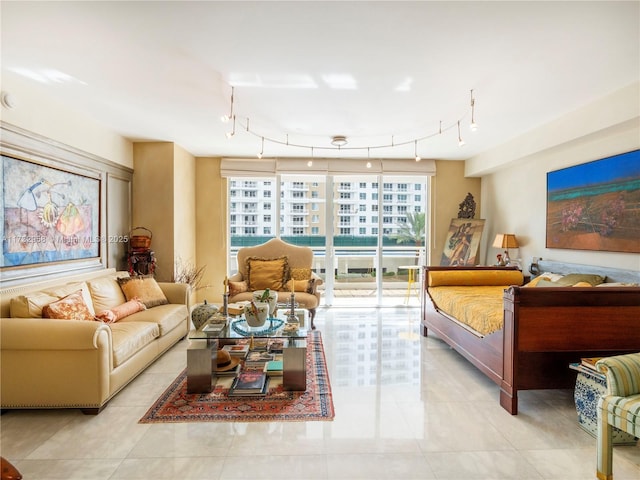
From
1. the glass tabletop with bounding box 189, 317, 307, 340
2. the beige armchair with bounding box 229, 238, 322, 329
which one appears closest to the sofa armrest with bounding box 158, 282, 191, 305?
the beige armchair with bounding box 229, 238, 322, 329

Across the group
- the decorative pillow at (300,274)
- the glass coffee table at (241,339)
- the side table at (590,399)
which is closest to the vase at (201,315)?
the glass coffee table at (241,339)

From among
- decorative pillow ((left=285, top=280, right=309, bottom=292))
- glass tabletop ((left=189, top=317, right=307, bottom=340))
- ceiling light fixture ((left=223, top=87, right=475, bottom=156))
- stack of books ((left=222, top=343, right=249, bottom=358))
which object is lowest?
stack of books ((left=222, top=343, right=249, bottom=358))

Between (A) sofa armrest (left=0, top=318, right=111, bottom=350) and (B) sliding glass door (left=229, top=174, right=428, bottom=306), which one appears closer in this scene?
(A) sofa armrest (left=0, top=318, right=111, bottom=350)

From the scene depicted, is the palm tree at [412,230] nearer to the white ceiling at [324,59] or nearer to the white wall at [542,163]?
the white wall at [542,163]

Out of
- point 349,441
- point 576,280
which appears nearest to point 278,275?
point 349,441

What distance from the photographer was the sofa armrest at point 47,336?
232 cm

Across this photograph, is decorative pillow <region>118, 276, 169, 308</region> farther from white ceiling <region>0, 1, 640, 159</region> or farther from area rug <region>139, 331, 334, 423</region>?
white ceiling <region>0, 1, 640, 159</region>

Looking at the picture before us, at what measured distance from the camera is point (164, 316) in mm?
3451

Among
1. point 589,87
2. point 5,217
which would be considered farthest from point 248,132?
point 589,87

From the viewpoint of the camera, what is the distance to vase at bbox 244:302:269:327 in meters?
2.91

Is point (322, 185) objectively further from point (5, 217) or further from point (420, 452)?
point (420, 452)

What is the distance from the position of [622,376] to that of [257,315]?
94.3 inches

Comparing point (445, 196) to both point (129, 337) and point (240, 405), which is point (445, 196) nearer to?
point (240, 405)

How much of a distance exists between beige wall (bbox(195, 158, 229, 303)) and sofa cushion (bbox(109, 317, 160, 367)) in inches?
96.7
